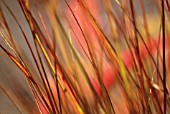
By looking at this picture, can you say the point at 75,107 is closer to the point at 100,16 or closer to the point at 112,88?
the point at 112,88

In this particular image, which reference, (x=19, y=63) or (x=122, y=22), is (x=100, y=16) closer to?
(x=122, y=22)

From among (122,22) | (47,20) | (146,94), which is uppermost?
(47,20)

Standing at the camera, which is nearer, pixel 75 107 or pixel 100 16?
pixel 75 107

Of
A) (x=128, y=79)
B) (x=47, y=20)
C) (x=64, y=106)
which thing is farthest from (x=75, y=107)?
(x=47, y=20)

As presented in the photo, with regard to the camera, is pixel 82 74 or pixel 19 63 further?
pixel 82 74

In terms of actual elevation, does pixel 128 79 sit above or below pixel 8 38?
below

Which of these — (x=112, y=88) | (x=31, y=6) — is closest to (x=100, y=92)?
(x=112, y=88)

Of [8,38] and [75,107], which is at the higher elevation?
[8,38]

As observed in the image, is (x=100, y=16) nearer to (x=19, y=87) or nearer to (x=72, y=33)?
(x=72, y=33)
